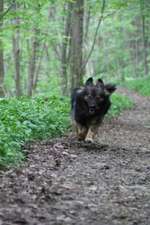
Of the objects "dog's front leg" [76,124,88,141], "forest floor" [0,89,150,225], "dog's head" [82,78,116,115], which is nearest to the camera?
"forest floor" [0,89,150,225]

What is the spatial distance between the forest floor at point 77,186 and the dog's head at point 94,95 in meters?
0.83

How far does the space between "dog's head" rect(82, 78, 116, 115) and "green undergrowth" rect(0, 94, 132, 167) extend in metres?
1.23

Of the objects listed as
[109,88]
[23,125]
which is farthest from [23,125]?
[109,88]

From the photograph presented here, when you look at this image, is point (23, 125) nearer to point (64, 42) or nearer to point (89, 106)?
point (89, 106)

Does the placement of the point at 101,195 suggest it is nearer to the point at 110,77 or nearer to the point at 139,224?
the point at 139,224

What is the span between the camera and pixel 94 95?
10406 millimetres

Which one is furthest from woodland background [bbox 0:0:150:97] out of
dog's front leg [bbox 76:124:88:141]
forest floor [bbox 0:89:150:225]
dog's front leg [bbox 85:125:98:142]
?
forest floor [bbox 0:89:150:225]

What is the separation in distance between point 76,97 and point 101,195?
473 cm

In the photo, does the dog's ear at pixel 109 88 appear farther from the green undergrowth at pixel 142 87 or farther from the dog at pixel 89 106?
the green undergrowth at pixel 142 87

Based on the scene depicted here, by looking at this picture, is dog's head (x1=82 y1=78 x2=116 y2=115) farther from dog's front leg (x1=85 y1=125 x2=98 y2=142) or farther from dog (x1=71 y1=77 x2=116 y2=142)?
dog's front leg (x1=85 y1=125 x2=98 y2=142)

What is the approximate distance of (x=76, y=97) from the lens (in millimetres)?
10781

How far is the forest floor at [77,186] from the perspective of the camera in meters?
5.18

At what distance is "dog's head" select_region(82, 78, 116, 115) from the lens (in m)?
10.4

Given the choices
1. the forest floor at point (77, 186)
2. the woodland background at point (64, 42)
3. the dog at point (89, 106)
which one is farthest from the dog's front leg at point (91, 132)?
the woodland background at point (64, 42)
